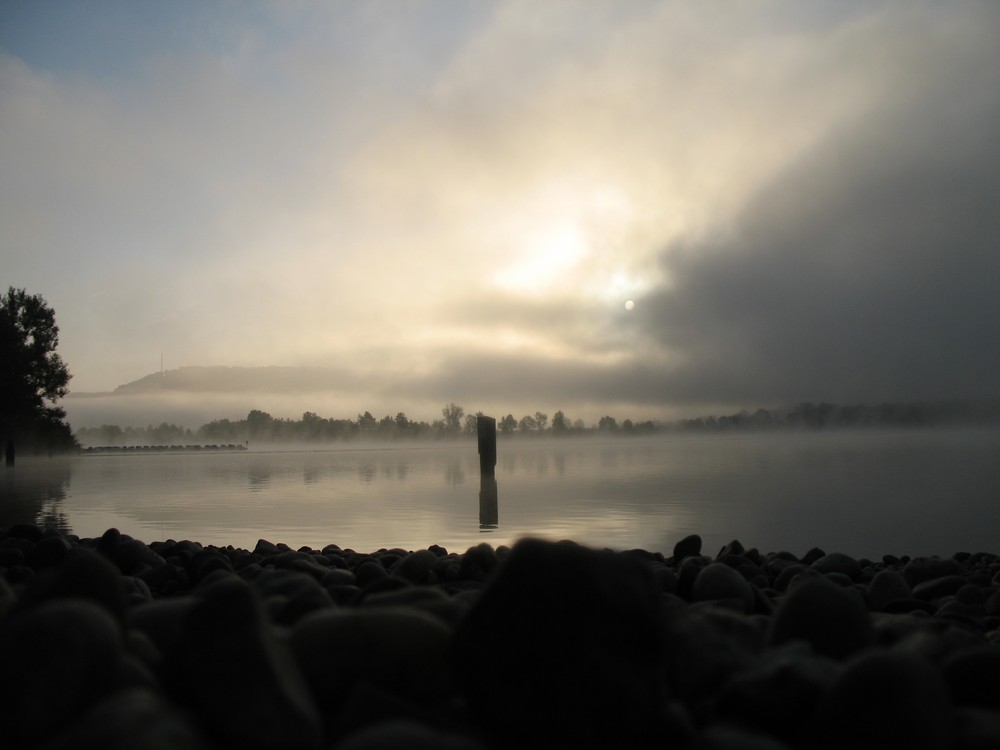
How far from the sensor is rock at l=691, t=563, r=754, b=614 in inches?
126

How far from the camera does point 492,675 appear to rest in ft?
5.30

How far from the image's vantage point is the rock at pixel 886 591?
3873 millimetres

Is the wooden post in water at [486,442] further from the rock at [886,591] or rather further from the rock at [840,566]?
the rock at [886,591]

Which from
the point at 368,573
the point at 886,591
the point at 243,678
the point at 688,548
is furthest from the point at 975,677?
the point at 688,548

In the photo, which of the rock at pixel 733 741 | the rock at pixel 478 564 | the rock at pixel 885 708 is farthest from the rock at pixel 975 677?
the rock at pixel 478 564

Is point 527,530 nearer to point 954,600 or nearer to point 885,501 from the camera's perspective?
point 954,600

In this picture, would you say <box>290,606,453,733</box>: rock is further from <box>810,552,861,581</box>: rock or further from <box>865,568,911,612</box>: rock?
<box>810,552,861,581</box>: rock

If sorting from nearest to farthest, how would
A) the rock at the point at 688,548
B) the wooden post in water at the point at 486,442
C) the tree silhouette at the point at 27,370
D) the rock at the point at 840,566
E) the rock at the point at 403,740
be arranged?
the rock at the point at 403,740, the rock at the point at 840,566, the rock at the point at 688,548, the wooden post in water at the point at 486,442, the tree silhouette at the point at 27,370

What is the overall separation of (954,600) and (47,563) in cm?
503

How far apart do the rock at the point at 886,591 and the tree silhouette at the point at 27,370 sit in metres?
35.6

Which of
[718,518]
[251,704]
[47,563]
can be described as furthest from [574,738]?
[718,518]

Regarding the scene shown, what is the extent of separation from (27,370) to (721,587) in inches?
1470

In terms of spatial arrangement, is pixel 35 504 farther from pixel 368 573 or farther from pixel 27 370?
pixel 27 370

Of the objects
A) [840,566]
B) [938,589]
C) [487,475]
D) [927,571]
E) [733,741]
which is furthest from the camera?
[487,475]
